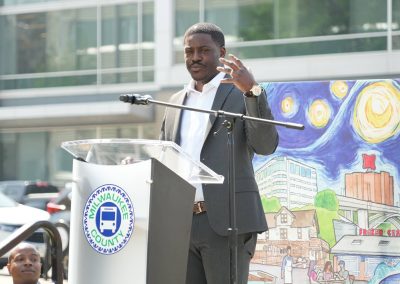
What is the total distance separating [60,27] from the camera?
3028cm

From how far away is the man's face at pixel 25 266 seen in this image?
530 cm

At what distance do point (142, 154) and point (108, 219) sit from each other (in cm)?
34

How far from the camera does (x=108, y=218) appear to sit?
4.16 metres

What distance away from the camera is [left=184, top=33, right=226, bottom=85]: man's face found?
485 cm

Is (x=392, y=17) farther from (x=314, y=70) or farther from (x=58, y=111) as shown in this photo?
(x=58, y=111)

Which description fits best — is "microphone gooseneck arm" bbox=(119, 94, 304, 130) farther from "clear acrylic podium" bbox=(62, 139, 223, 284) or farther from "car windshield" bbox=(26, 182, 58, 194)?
"car windshield" bbox=(26, 182, 58, 194)

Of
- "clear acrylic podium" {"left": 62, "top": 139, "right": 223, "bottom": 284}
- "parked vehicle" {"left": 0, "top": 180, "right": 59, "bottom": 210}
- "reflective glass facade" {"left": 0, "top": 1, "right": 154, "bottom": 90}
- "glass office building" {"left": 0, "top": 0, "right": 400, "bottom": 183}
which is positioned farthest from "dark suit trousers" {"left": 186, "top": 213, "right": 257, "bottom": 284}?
"reflective glass facade" {"left": 0, "top": 1, "right": 154, "bottom": 90}

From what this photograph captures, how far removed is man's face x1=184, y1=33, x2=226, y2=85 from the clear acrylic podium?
0.74 metres

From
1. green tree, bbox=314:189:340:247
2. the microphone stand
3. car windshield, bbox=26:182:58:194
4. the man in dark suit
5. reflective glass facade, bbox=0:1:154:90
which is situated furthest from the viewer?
reflective glass facade, bbox=0:1:154:90

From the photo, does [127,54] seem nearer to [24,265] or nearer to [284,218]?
[284,218]

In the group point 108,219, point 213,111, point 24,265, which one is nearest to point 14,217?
point 24,265

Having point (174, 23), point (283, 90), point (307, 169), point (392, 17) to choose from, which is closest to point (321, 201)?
point (307, 169)

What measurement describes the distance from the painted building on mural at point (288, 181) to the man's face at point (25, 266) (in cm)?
228

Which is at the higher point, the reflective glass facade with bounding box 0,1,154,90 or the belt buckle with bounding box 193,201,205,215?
the reflective glass facade with bounding box 0,1,154,90
